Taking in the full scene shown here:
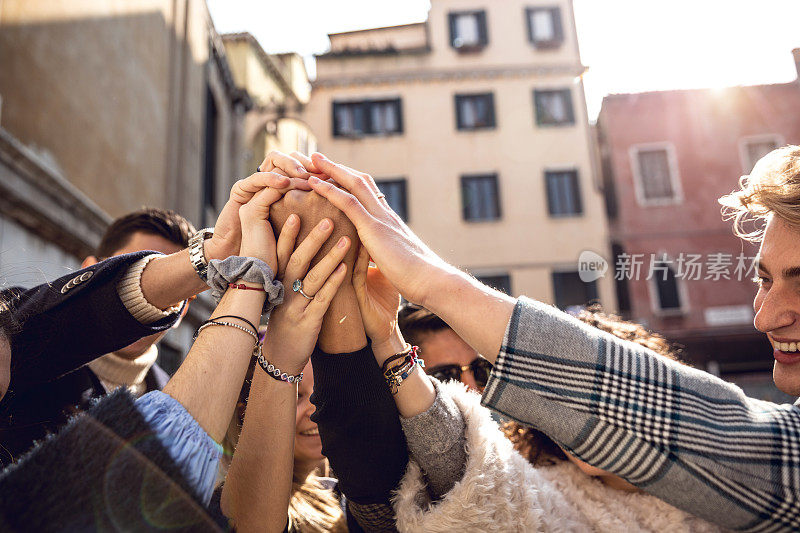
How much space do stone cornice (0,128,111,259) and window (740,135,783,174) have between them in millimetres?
16458

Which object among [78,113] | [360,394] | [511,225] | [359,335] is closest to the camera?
[360,394]

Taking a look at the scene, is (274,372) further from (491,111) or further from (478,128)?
(491,111)

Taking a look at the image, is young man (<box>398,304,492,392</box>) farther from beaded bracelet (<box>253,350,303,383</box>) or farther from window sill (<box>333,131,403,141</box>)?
window sill (<box>333,131,403,141</box>)

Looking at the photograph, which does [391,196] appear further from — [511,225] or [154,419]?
[154,419]

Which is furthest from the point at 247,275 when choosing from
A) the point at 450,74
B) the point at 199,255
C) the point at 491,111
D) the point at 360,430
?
the point at 450,74

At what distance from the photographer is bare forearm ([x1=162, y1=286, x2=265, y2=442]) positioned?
1.37 m

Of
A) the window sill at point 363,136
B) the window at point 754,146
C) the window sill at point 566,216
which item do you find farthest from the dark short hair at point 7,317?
the window at point 754,146

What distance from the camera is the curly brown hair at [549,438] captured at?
1.99 metres

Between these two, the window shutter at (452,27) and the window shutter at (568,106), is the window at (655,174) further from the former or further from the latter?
the window shutter at (452,27)

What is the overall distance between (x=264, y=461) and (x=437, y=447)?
48cm

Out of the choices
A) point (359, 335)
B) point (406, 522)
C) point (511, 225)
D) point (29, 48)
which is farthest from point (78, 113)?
point (511, 225)

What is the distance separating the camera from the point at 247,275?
1688 mm

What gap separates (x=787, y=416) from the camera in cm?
134

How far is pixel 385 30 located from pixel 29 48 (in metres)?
14.8
